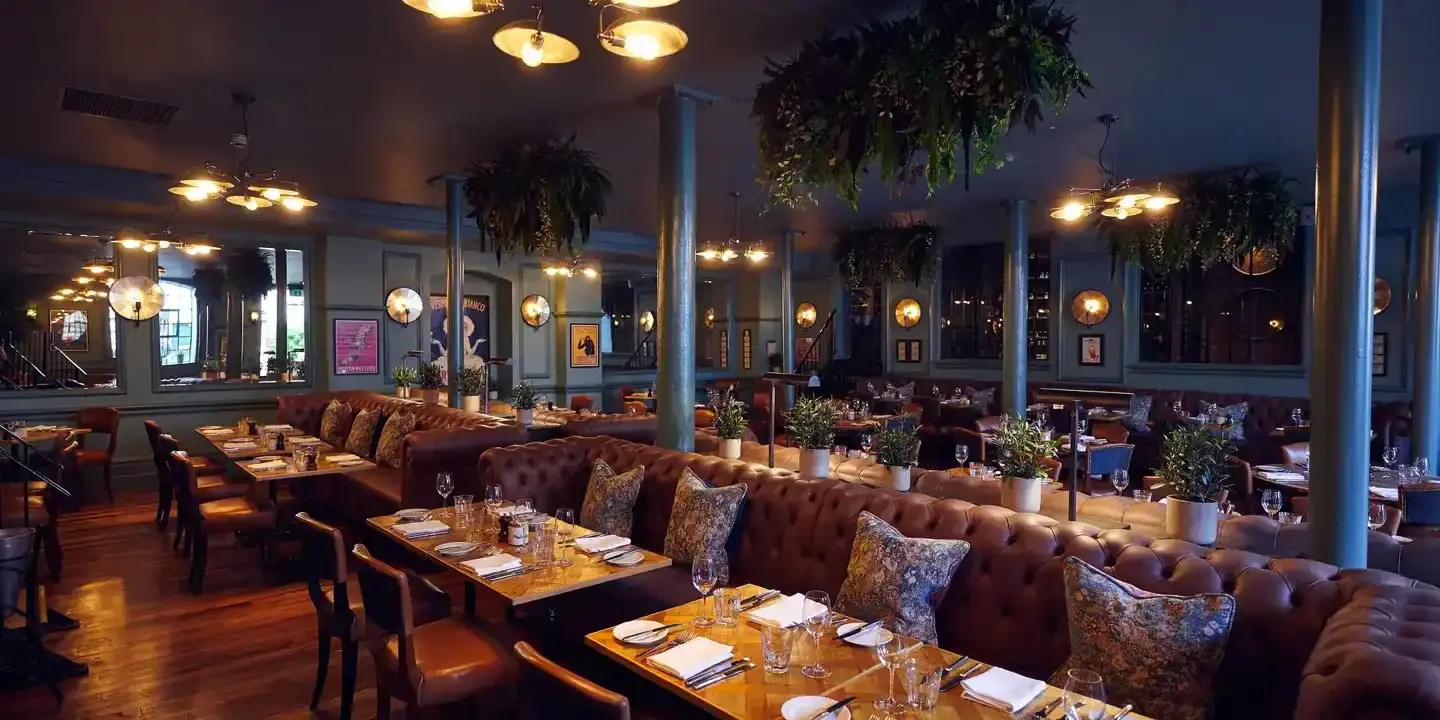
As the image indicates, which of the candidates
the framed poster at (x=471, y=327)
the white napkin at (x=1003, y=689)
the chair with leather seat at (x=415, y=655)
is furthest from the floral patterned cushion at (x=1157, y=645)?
the framed poster at (x=471, y=327)

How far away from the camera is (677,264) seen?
4945 mm

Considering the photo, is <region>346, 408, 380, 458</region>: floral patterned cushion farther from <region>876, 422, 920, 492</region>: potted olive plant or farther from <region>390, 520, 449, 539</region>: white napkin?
<region>876, 422, 920, 492</region>: potted olive plant

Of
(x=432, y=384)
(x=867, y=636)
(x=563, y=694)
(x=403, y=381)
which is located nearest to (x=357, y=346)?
(x=403, y=381)

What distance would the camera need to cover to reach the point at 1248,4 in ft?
12.1

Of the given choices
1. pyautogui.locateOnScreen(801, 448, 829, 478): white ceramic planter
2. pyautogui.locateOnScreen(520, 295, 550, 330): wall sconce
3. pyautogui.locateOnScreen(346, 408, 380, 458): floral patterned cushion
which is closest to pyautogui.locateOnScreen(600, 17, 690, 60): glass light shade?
pyautogui.locateOnScreen(801, 448, 829, 478): white ceramic planter

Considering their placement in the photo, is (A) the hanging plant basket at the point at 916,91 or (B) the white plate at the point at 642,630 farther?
(A) the hanging plant basket at the point at 916,91

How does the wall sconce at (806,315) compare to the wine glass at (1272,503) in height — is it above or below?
above

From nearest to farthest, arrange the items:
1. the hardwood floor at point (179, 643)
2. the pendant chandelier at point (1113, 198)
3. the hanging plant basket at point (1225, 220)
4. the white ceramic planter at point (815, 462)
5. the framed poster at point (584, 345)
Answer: the hardwood floor at point (179, 643)
the white ceramic planter at point (815, 462)
the pendant chandelier at point (1113, 198)
the hanging plant basket at point (1225, 220)
the framed poster at point (584, 345)

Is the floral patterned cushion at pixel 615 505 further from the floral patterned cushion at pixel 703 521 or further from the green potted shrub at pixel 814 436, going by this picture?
the green potted shrub at pixel 814 436

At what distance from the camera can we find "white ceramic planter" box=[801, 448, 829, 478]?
4215mm

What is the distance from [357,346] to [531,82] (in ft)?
21.4

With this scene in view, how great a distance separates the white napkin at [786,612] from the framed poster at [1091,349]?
10244 millimetres

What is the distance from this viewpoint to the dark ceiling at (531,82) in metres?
3.87

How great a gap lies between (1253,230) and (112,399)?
38.5 ft
